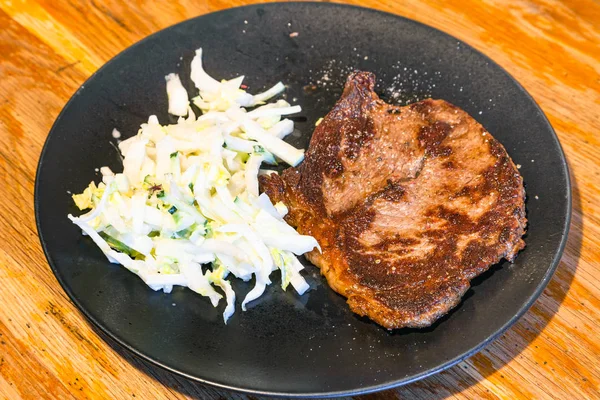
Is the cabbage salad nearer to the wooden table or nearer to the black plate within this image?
the black plate

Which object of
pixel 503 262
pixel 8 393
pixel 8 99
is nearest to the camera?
pixel 8 393

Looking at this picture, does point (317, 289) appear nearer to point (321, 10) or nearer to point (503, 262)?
point (503, 262)

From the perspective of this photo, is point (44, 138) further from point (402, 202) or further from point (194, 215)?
point (402, 202)

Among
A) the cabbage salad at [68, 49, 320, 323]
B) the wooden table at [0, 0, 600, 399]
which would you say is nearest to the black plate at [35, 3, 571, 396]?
the cabbage salad at [68, 49, 320, 323]

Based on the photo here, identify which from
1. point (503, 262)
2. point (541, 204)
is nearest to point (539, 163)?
point (541, 204)

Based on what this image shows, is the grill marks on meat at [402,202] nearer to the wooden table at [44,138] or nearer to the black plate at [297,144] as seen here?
the black plate at [297,144]

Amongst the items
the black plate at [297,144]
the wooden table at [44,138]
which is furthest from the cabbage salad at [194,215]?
the wooden table at [44,138]

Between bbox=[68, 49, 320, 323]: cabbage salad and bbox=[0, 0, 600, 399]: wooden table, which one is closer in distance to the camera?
bbox=[0, 0, 600, 399]: wooden table

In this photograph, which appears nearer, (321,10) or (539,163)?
(539,163)
